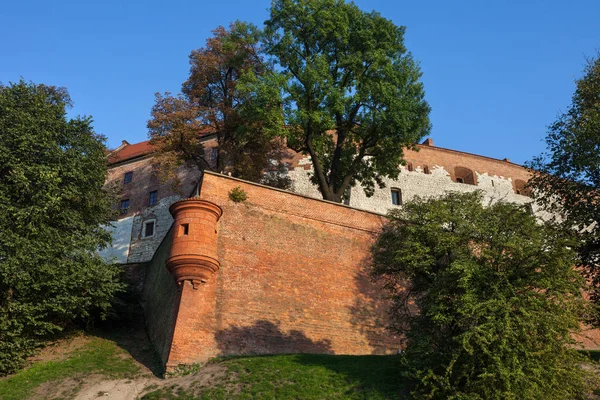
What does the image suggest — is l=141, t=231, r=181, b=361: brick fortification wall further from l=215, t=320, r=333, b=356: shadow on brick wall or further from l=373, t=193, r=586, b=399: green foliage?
l=373, t=193, r=586, b=399: green foliage

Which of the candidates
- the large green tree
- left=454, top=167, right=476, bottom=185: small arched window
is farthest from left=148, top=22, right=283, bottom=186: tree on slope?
left=454, top=167, right=476, bottom=185: small arched window

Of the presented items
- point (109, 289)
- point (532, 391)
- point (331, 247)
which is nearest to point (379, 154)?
point (331, 247)

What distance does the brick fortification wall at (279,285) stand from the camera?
18.6 meters

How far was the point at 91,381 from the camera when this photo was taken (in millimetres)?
17609

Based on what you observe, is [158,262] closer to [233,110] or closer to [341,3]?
[233,110]

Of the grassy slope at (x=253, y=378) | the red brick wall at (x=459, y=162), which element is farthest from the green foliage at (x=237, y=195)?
the red brick wall at (x=459, y=162)

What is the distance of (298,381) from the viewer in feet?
51.8

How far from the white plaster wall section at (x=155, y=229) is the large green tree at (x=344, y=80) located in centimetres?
1370

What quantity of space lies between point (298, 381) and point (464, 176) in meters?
30.0

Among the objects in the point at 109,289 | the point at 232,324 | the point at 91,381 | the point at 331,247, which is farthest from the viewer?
the point at 331,247

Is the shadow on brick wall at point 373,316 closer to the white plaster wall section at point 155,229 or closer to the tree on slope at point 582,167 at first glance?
the tree on slope at point 582,167

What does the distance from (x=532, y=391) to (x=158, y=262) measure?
17010 millimetres

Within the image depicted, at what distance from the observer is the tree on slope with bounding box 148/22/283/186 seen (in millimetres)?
28438

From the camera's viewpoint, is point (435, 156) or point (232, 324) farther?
point (435, 156)
